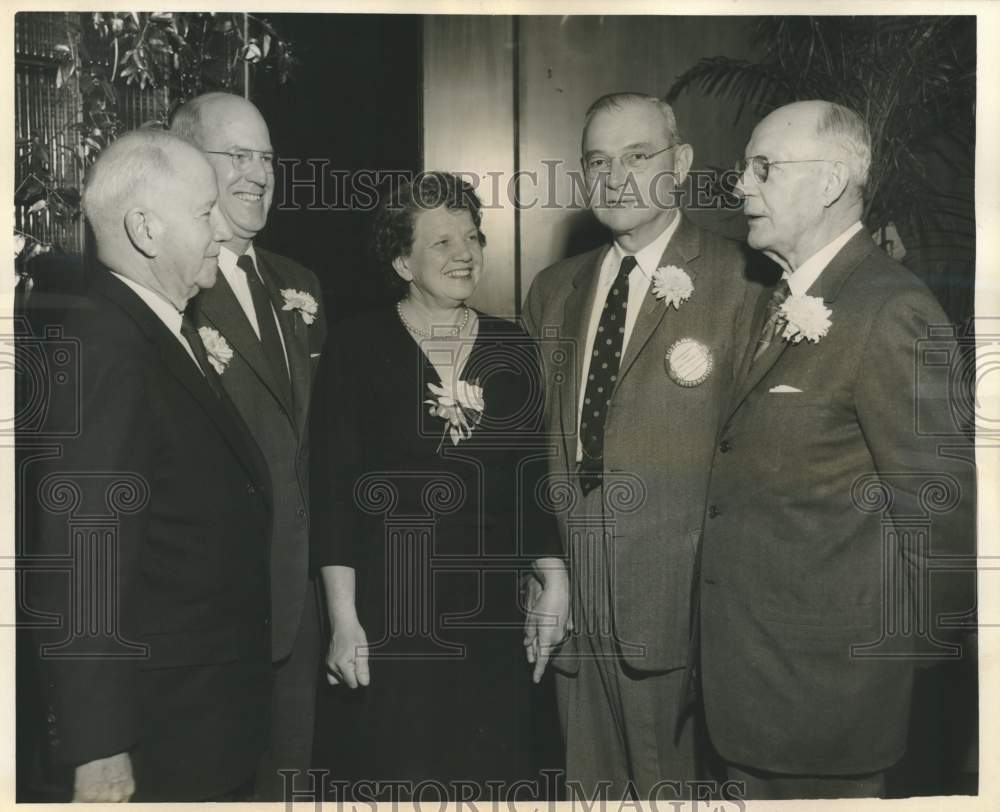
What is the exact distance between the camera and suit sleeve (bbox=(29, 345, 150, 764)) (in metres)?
2.99

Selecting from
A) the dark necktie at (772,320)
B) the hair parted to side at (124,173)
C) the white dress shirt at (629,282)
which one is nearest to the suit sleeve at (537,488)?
the white dress shirt at (629,282)

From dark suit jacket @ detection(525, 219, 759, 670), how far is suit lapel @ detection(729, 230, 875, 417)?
0.04 m

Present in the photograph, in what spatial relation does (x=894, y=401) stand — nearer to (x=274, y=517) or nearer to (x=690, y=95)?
(x=690, y=95)

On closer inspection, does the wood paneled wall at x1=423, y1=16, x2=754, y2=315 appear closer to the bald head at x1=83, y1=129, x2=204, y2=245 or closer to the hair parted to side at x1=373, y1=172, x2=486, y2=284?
the hair parted to side at x1=373, y1=172, x2=486, y2=284

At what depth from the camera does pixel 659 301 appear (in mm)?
3217

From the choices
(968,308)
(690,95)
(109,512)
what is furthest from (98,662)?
(968,308)

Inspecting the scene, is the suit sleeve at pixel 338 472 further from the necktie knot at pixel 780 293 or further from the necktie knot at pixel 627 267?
the necktie knot at pixel 780 293

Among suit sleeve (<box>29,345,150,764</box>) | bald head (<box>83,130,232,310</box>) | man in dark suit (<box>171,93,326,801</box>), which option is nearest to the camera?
suit sleeve (<box>29,345,150,764</box>)

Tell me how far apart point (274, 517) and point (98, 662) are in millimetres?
597

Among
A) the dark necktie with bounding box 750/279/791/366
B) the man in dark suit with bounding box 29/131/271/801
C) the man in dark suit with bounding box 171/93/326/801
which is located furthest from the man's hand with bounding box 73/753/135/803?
the dark necktie with bounding box 750/279/791/366

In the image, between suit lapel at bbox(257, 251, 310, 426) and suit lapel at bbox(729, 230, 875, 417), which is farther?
suit lapel at bbox(257, 251, 310, 426)

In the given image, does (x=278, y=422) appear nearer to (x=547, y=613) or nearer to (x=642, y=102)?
(x=547, y=613)

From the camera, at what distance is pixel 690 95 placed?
325cm

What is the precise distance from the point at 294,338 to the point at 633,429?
0.99 m
